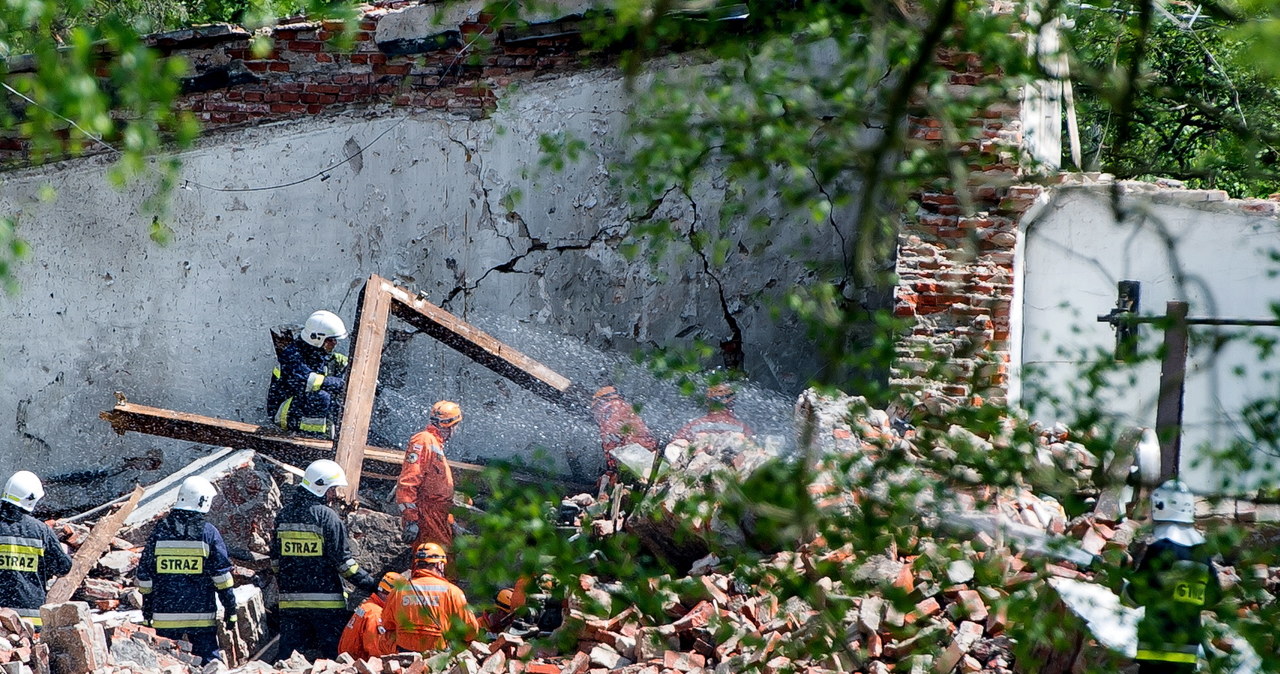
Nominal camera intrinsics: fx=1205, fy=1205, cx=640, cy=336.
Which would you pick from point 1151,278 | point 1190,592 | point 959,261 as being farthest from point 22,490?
point 1151,278

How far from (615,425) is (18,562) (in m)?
3.61

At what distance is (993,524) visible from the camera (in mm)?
5070

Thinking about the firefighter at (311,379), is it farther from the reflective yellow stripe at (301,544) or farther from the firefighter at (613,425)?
Result: the firefighter at (613,425)

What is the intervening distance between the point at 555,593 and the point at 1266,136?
2.02m

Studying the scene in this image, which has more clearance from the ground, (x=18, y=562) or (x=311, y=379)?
→ (x=311, y=379)

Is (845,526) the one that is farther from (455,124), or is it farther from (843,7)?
(455,124)

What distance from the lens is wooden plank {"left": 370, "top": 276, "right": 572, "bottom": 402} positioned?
7848 mm

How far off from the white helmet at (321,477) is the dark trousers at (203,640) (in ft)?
3.09

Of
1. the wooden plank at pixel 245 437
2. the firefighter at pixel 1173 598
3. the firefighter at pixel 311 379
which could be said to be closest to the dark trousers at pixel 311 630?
the wooden plank at pixel 245 437

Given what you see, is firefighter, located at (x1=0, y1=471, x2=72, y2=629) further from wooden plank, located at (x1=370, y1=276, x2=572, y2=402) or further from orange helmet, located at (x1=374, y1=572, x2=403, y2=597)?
wooden plank, located at (x1=370, y1=276, x2=572, y2=402)

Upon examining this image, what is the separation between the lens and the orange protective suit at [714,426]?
7.27 m

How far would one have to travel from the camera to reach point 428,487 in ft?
23.7

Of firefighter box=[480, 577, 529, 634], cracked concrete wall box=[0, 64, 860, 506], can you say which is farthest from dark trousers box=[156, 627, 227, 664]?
cracked concrete wall box=[0, 64, 860, 506]

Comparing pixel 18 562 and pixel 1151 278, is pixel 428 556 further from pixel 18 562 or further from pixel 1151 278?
pixel 1151 278
